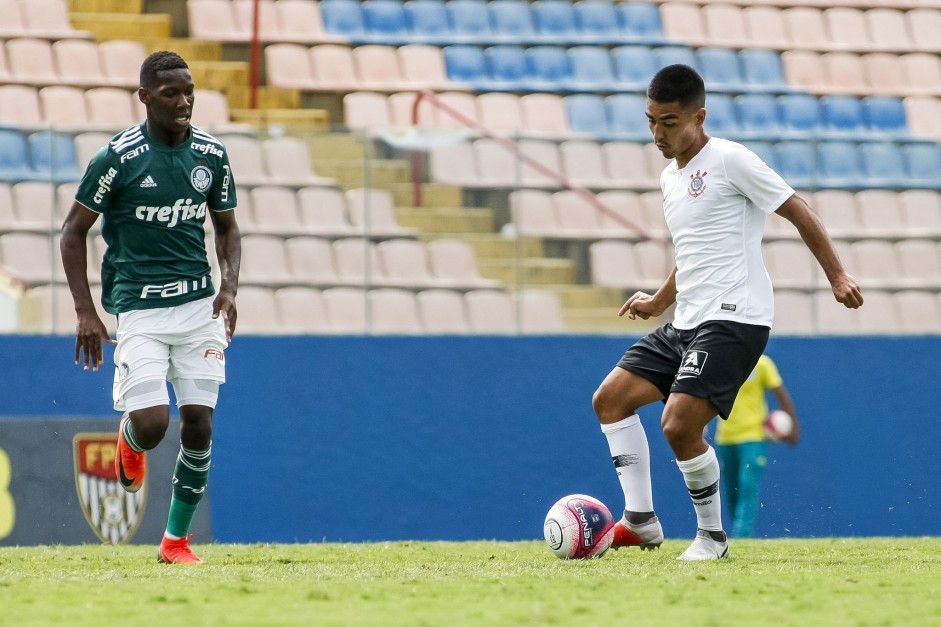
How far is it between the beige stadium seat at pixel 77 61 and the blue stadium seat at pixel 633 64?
5.18 meters

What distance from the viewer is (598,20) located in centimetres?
1589

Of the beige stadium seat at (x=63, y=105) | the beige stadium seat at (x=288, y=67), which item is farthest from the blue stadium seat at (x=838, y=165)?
the beige stadium seat at (x=63, y=105)

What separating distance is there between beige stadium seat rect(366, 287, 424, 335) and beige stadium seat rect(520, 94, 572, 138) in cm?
416

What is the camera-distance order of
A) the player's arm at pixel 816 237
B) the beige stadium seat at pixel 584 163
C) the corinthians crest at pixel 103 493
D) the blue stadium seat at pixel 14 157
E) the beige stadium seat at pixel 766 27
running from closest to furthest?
the player's arm at pixel 816 237 < the corinthians crest at pixel 103 493 < the blue stadium seat at pixel 14 157 < the beige stadium seat at pixel 584 163 < the beige stadium seat at pixel 766 27

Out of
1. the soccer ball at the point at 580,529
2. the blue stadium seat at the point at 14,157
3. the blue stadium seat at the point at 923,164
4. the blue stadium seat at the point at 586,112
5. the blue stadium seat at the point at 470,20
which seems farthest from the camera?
the blue stadium seat at the point at 470,20

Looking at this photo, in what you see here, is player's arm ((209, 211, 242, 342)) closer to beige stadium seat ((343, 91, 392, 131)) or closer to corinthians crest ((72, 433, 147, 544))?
corinthians crest ((72, 433, 147, 544))

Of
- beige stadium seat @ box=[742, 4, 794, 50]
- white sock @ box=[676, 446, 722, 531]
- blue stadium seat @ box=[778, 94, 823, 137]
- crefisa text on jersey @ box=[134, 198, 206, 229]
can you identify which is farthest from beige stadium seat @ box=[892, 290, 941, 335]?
crefisa text on jersey @ box=[134, 198, 206, 229]

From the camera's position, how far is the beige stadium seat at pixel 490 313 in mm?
10422

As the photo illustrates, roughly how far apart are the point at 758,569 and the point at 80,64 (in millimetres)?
9838

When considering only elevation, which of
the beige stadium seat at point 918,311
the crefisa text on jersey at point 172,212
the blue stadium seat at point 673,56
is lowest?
the beige stadium seat at point 918,311

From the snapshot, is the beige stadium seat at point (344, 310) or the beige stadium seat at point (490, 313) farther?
the beige stadium seat at point (490, 313)

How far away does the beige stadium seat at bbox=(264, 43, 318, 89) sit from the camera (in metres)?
14.3

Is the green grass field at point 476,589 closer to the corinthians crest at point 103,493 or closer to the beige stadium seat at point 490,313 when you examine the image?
the corinthians crest at point 103,493

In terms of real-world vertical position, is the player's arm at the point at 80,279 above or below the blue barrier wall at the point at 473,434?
above
